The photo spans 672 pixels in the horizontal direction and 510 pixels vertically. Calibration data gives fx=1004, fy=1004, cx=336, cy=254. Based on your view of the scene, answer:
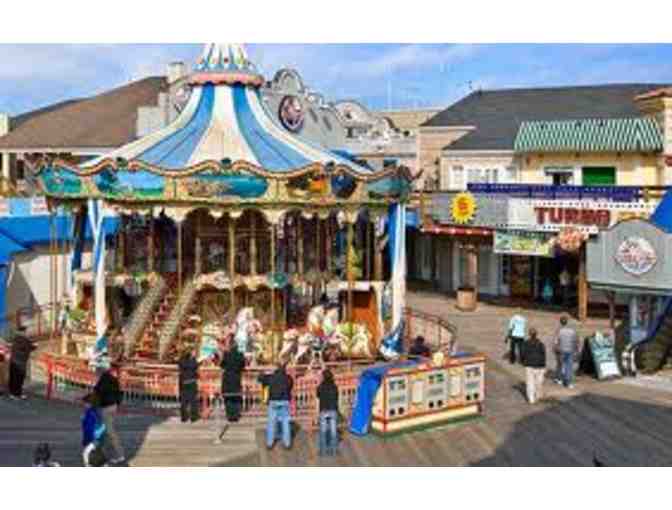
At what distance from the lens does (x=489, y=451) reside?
45.8 ft

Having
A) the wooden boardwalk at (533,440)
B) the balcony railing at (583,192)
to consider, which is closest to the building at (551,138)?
the balcony railing at (583,192)

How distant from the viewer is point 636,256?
1972 cm

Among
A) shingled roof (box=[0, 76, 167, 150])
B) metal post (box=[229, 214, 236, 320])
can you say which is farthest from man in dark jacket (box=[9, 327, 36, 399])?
shingled roof (box=[0, 76, 167, 150])

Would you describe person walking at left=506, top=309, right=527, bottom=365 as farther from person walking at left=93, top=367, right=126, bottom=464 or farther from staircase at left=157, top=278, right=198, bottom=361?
person walking at left=93, top=367, right=126, bottom=464

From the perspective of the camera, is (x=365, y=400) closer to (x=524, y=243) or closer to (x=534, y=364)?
(x=534, y=364)

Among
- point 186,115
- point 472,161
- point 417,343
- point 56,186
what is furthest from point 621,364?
point 472,161

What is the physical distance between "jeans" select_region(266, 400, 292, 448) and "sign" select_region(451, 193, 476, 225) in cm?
1751

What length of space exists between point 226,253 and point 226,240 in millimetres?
276

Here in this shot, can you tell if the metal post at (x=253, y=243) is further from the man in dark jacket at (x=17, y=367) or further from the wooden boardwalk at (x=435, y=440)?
the wooden boardwalk at (x=435, y=440)

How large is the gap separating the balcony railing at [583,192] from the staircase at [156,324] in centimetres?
1160

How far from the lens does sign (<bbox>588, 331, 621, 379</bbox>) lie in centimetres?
1917

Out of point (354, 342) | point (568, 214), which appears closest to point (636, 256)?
point (354, 342)

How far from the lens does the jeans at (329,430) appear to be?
1378 cm

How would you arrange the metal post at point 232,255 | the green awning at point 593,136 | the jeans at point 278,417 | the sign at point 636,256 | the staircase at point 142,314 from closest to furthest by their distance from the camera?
1. the jeans at point 278,417
2. the metal post at point 232,255
3. the sign at point 636,256
4. the staircase at point 142,314
5. the green awning at point 593,136
